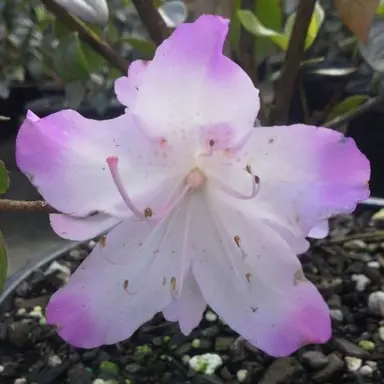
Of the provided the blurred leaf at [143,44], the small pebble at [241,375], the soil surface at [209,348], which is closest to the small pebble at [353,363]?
the soil surface at [209,348]

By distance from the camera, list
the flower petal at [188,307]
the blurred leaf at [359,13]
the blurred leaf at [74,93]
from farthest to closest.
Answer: the blurred leaf at [74,93] → the blurred leaf at [359,13] → the flower petal at [188,307]

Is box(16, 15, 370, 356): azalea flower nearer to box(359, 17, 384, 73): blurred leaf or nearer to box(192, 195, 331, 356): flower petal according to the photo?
box(192, 195, 331, 356): flower petal

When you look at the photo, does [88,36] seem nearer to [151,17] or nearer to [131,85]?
[151,17]

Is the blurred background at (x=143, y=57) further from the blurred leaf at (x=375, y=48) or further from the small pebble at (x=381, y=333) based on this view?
the small pebble at (x=381, y=333)

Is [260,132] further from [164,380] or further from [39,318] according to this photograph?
[39,318]

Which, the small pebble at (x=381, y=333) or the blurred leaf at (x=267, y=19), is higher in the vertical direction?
the blurred leaf at (x=267, y=19)

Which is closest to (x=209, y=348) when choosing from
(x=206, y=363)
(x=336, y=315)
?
(x=206, y=363)

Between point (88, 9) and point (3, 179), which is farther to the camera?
point (88, 9)
